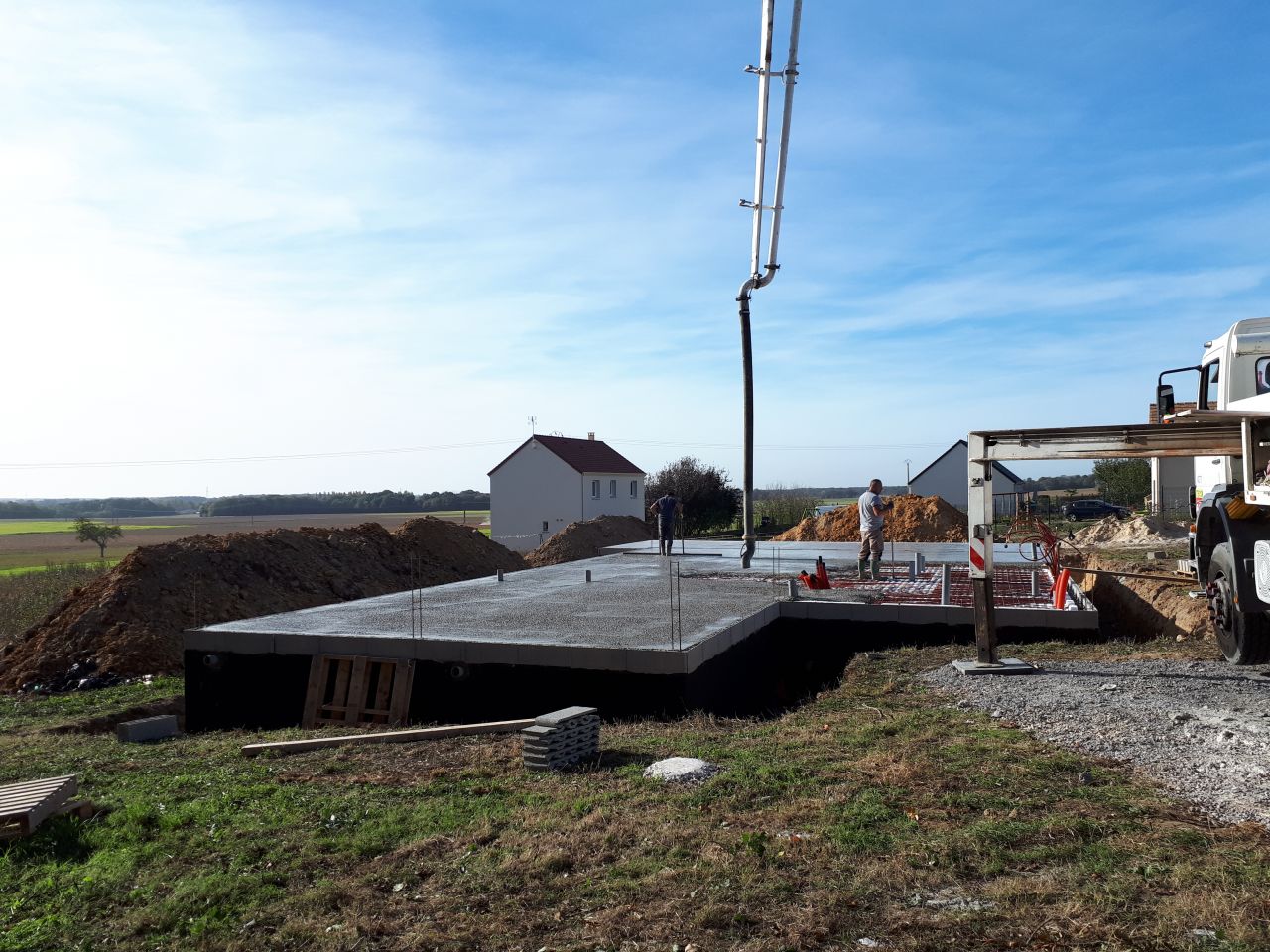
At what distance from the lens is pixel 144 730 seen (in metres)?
9.34

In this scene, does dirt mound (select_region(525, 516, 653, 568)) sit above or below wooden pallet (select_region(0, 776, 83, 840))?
above

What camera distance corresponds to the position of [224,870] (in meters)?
4.90

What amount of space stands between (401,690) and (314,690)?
3.66ft

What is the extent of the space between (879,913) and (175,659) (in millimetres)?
13737

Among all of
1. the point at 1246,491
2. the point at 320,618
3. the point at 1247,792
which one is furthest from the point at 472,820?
the point at 320,618

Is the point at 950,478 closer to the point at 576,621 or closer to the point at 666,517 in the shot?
the point at 666,517

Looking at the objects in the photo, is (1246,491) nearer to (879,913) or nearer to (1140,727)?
(1140,727)

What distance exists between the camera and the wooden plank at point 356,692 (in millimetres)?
10594

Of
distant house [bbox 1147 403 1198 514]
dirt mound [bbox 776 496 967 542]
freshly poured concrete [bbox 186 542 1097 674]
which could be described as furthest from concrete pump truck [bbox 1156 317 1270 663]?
distant house [bbox 1147 403 1198 514]

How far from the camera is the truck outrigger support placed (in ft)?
27.6

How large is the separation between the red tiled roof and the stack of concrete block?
34830 millimetres

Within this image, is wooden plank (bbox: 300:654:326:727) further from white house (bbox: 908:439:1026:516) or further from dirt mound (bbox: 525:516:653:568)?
white house (bbox: 908:439:1026:516)

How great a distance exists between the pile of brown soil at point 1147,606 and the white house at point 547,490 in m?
24.0

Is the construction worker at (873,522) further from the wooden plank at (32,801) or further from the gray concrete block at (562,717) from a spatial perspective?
the wooden plank at (32,801)
